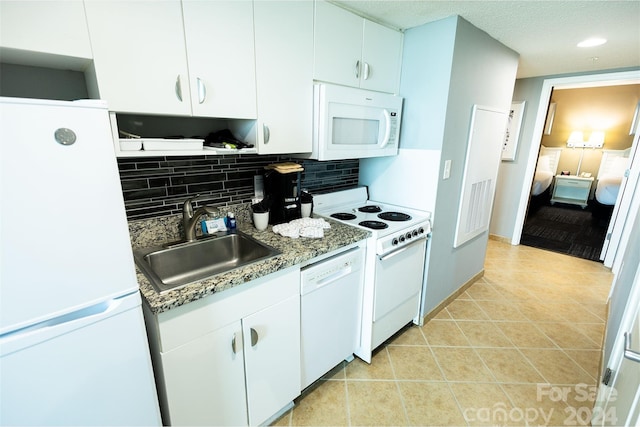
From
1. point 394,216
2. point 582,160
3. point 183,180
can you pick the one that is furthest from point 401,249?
point 582,160

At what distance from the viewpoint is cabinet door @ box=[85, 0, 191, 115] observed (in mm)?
1039

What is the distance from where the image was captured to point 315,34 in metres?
1.60

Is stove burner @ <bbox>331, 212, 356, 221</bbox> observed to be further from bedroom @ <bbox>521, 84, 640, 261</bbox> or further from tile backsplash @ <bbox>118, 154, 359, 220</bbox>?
bedroom @ <bbox>521, 84, 640, 261</bbox>

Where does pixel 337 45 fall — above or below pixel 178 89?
above

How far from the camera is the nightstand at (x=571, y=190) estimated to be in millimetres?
5832

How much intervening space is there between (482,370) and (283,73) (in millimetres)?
2216

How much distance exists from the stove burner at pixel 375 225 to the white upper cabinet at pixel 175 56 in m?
0.98

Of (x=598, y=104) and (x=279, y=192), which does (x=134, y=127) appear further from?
(x=598, y=104)

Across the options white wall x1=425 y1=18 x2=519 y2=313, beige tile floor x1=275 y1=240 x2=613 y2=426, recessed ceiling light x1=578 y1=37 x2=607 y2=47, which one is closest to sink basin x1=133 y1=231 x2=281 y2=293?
beige tile floor x1=275 y1=240 x2=613 y2=426

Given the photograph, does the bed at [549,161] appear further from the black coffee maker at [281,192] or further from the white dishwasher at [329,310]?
the black coffee maker at [281,192]

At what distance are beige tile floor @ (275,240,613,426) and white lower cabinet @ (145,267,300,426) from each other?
1.09ft

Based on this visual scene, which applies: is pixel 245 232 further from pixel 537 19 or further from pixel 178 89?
pixel 537 19

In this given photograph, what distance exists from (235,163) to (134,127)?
0.56 meters

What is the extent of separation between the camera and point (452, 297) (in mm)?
2707
